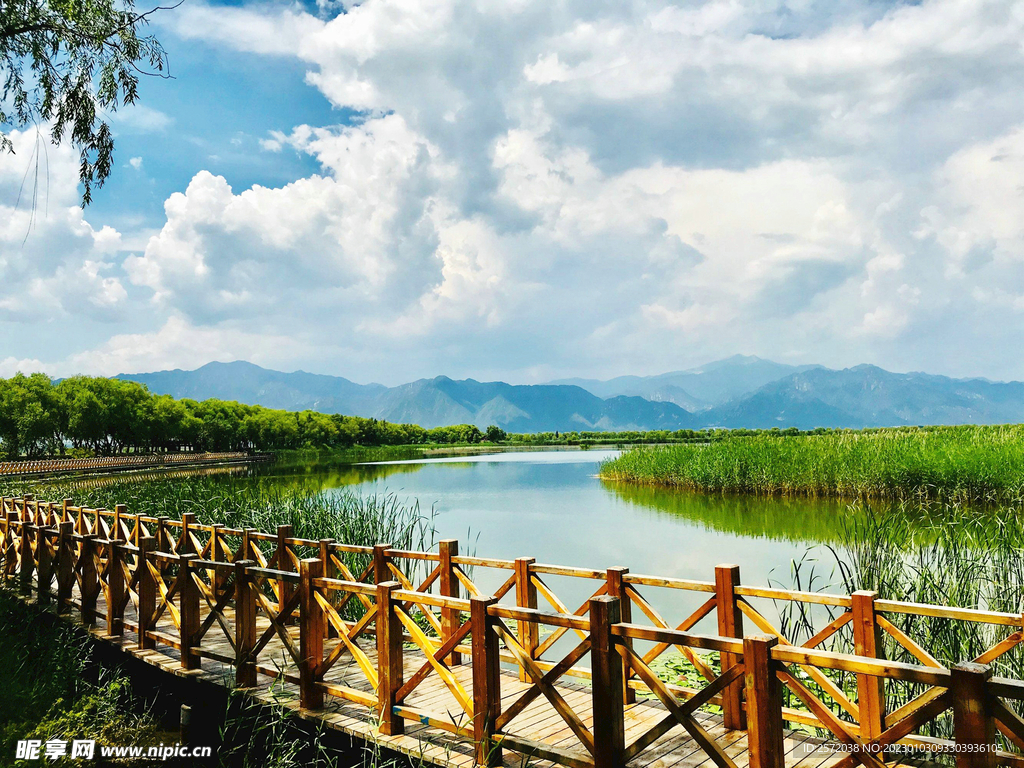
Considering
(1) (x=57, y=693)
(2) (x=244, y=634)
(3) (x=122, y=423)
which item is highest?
(3) (x=122, y=423)

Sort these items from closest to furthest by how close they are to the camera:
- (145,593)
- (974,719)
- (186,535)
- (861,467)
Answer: (974,719) < (145,593) < (186,535) < (861,467)

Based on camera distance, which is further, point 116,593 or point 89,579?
point 89,579

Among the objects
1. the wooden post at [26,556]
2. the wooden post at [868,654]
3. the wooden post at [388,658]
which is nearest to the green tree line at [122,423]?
the wooden post at [26,556]

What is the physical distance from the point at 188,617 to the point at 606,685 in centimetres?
335

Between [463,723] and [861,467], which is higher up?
[861,467]

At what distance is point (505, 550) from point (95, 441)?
47.8 m

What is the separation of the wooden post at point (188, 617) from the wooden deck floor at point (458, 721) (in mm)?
90

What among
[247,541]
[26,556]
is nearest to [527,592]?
[247,541]

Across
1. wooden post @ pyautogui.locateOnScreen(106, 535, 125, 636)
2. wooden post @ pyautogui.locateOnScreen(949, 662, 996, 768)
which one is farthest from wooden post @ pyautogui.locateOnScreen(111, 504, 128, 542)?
wooden post @ pyautogui.locateOnScreen(949, 662, 996, 768)

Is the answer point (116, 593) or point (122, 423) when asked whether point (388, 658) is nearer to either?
point (116, 593)

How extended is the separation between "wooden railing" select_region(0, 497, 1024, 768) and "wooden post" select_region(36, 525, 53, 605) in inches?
37.1

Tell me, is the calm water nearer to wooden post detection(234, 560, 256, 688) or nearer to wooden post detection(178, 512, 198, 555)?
wooden post detection(178, 512, 198, 555)

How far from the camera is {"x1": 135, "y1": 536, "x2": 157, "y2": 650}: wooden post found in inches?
220

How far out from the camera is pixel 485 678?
3.48 metres
